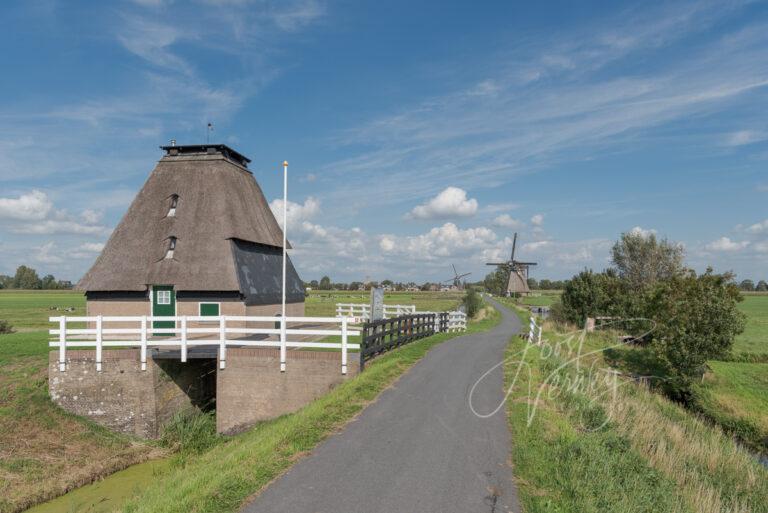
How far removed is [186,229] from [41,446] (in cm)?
1181

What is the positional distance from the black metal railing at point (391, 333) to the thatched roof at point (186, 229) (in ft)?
24.4

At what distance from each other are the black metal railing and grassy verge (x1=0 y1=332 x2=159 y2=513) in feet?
23.5

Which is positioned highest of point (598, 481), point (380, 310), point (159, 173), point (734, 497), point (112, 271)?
point (159, 173)

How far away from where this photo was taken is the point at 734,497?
10.1 meters

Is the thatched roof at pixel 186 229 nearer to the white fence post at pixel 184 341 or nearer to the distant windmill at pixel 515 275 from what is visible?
the white fence post at pixel 184 341

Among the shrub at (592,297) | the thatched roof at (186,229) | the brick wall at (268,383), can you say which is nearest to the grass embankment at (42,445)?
the brick wall at (268,383)

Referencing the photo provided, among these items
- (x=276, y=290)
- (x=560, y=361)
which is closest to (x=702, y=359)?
(x=560, y=361)

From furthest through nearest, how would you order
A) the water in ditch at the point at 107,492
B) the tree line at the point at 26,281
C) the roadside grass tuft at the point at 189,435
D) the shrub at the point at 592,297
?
the tree line at the point at 26,281, the shrub at the point at 592,297, the roadside grass tuft at the point at 189,435, the water in ditch at the point at 107,492

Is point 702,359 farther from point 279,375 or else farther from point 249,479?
point 249,479

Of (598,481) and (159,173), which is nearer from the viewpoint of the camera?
(598,481)

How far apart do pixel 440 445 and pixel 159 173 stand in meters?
22.9

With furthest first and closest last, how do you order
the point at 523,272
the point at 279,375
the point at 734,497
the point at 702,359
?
the point at 523,272
the point at 702,359
the point at 279,375
the point at 734,497

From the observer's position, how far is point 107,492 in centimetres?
1226

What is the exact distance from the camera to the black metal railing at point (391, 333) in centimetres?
1678
